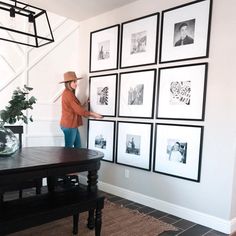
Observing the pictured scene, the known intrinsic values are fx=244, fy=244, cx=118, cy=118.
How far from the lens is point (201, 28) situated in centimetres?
265

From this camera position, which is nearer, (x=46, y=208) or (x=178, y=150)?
(x=46, y=208)

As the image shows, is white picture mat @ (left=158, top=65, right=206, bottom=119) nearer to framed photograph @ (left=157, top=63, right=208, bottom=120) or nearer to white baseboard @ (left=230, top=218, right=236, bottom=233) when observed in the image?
framed photograph @ (left=157, top=63, right=208, bottom=120)

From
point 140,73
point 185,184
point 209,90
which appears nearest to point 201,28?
point 209,90

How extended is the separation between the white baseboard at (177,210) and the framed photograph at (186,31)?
172cm

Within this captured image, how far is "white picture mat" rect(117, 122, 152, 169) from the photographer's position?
3.14m

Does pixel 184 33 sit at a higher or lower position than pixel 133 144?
higher

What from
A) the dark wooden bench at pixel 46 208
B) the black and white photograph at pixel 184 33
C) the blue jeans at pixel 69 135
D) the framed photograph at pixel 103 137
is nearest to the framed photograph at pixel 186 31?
the black and white photograph at pixel 184 33

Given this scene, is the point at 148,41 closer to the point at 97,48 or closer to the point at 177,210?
the point at 97,48

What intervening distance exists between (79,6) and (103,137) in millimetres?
1935

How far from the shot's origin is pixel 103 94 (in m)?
3.71

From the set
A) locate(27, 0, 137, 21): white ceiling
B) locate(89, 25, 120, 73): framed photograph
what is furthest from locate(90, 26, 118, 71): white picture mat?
locate(27, 0, 137, 21): white ceiling

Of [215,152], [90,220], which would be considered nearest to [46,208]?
[90,220]

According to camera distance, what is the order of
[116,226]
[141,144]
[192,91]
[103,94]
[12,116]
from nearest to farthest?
[12,116] → [116,226] → [192,91] → [141,144] → [103,94]

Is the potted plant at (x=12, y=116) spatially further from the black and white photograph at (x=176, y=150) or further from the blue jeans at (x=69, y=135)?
the black and white photograph at (x=176, y=150)
